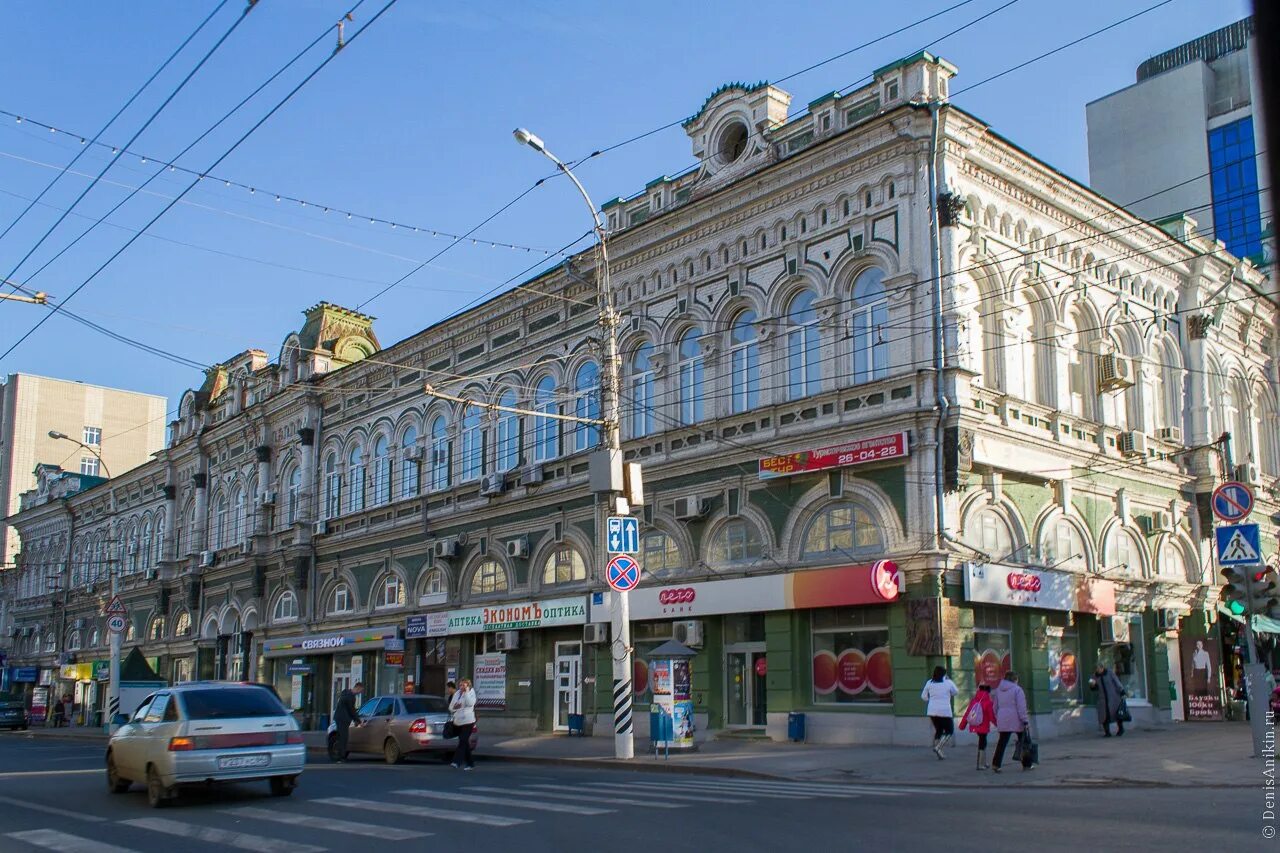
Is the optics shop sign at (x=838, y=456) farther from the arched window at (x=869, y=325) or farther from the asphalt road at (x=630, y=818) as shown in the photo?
the asphalt road at (x=630, y=818)

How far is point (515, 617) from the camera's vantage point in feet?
105

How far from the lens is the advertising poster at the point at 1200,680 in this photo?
28766mm

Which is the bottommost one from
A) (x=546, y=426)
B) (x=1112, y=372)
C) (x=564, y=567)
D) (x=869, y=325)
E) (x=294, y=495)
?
(x=564, y=567)

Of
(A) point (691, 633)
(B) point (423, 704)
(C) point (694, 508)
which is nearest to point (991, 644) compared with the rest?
(A) point (691, 633)

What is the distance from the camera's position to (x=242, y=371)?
49031 mm

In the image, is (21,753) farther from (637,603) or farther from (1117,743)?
(1117,743)

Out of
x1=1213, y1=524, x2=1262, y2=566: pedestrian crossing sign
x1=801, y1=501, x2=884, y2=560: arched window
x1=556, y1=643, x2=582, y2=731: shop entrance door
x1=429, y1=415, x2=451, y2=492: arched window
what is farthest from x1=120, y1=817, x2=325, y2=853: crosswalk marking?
x1=429, y1=415, x2=451, y2=492: arched window

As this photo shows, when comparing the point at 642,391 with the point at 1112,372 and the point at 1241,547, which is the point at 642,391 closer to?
the point at 1112,372

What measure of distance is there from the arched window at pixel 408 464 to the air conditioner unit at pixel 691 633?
1342 cm

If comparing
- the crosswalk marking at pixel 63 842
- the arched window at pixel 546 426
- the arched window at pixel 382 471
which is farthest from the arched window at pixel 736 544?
the crosswalk marking at pixel 63 842

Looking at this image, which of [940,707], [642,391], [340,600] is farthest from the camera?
[340,600]

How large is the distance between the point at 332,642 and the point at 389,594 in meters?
2.92

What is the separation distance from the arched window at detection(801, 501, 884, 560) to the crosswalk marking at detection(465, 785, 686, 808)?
9.70m

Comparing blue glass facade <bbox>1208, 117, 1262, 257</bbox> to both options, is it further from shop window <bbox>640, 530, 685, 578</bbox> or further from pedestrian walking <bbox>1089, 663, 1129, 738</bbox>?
shop window <bbox>640, 530, 685, 578</bbox>
